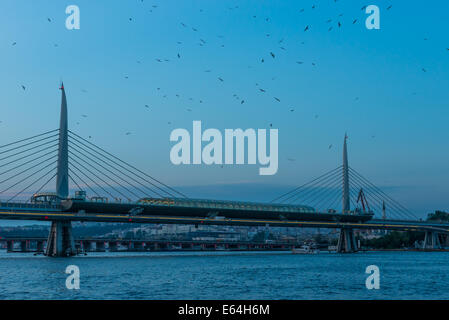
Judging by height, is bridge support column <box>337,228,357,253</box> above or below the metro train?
below

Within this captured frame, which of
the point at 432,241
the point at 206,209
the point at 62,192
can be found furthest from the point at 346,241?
the point at 62,192

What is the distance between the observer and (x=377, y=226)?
149m

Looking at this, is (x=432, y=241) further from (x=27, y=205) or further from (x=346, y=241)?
(x=27, y=205)

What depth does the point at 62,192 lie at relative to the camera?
96.2m

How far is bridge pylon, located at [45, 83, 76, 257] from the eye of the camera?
95.1 m

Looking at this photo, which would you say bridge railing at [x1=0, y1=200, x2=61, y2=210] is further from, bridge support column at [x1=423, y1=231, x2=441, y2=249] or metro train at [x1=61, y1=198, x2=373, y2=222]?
bridge support column at [x1=423, y1=231, x2=441, y2=249]

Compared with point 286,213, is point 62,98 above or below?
above

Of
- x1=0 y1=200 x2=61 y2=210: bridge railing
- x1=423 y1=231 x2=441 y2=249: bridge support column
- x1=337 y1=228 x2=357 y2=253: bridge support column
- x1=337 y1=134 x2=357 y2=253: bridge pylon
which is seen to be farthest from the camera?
x1=423 y1=231 x2=441 y2=249: bridge support column

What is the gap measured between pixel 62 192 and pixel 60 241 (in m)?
9.13

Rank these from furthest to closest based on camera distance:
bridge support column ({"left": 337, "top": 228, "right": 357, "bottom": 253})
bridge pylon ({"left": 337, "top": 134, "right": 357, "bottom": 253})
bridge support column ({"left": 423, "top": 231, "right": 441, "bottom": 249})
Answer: bridge support column ({"left": 423, "top": 231, "right": 441, "bottom": 249}), bridge support column ({"left": 337, "top": 228, "right": 357, "bottom": 253}), bridge pylon ({"left": 337, "top": 134, "right": 357, "bottom": 253})

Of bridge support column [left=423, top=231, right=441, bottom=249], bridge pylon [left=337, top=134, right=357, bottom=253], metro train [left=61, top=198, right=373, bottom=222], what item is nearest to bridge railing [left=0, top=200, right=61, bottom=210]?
metro train [left=61, top=198, right=373, bottom=222]

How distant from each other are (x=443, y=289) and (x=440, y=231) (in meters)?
127
